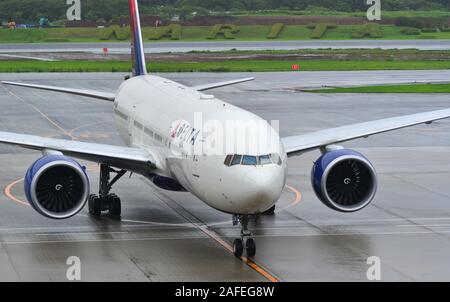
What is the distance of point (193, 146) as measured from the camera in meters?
29.1

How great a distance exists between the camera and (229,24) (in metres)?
159

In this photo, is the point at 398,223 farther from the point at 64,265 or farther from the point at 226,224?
the point at 64,265

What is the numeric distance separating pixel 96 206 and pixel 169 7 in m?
152

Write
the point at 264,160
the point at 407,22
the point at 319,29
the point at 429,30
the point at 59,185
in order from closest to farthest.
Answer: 1. the point at 264,160
2. the point at 59,185
3. the point at 319,29
4. the point at 429,30
5. the point at 407,22

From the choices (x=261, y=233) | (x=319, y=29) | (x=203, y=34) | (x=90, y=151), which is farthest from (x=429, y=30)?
(x=90, y=151)

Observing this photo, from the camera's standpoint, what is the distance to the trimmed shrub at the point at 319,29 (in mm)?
151300

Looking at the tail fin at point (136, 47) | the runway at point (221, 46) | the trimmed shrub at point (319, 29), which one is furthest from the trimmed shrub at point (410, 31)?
the tail fin at point (136, 47)

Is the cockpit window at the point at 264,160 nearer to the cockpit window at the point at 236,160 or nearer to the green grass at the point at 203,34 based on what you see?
the cockpit window at the point at 236,160

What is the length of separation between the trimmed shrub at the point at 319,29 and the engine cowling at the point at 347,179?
119 metres

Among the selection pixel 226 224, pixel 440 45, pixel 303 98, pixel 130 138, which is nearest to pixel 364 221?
pixel 226 224

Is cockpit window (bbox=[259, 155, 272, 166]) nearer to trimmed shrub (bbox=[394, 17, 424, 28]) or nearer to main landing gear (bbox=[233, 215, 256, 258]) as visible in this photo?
main landing gear (bbox=[233, 215, 256, 258])

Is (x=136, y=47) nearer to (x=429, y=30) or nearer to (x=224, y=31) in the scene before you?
(x=224, y=31)

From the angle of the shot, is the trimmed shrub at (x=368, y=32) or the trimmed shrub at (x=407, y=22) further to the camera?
the trimmed shrub at (x=407, y=22)

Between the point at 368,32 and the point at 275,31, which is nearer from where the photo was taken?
the point at 368,32
